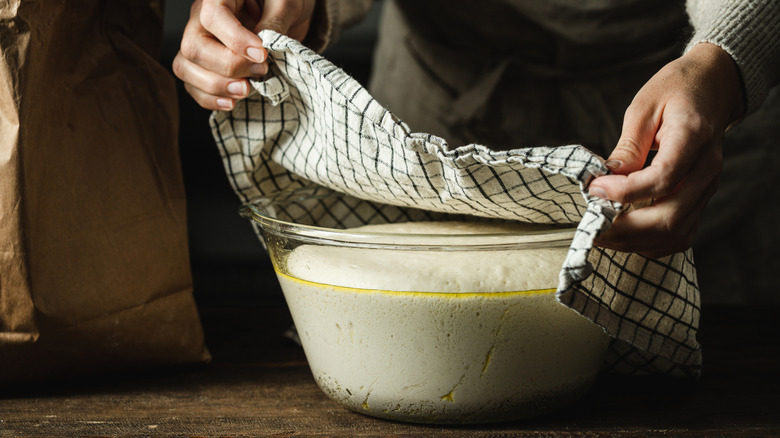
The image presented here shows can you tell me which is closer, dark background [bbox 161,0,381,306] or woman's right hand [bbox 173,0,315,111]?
woman's right hand [bbox 173,0,315,111]

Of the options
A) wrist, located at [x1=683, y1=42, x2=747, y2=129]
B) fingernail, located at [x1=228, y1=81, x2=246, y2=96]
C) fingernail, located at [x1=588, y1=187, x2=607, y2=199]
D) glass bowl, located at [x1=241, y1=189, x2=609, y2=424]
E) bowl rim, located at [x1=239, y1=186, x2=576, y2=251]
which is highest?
wrist, located at [x1=683, y1=42, x2=747, y2=129]

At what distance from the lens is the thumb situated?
1.48 feet

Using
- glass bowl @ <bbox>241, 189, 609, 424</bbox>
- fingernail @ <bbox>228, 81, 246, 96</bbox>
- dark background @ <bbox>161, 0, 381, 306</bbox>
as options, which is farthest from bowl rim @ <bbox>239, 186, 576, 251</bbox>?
dark background @ <bbox>161, 0, 381, 306</bbox>

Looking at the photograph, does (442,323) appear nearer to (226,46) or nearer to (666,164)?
(666,164)

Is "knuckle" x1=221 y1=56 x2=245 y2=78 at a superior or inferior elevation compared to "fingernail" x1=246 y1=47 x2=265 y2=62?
inferior

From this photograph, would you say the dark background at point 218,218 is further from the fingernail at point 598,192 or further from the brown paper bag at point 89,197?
the fingernail at point 598,192

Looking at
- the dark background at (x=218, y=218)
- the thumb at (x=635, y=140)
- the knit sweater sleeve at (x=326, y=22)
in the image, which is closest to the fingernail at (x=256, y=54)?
the knit sweater sleeve at (x=326, y=22)

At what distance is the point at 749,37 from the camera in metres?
0.54

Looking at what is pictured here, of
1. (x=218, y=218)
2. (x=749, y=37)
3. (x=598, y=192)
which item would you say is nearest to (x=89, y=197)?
(x=598, y=192)

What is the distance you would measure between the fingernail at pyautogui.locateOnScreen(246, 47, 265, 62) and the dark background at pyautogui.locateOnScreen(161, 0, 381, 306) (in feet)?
3.61

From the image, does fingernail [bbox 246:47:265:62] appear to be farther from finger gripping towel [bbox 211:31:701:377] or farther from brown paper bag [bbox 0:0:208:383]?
brown paper bag [bbox 0:0:208:383]

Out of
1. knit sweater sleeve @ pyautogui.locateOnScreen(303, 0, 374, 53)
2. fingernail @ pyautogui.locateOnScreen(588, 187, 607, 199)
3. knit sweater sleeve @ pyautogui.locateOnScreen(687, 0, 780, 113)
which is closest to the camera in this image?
A: fingernail @ pyautogui.locateOnScreen(588, 187, 607, 199)

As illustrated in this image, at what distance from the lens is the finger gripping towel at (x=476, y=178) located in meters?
0.47

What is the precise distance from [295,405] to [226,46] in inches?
12.4
